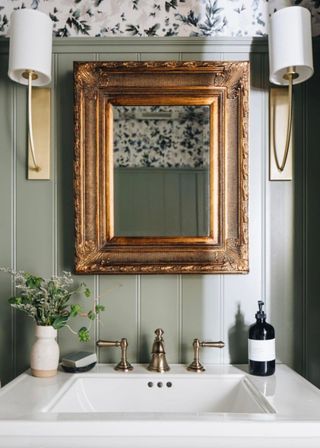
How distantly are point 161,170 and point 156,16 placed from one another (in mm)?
527

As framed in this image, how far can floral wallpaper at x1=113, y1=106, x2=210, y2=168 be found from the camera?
1.62 metres

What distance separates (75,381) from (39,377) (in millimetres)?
108

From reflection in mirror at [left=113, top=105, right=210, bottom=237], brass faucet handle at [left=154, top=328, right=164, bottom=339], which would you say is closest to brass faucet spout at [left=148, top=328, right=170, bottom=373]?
brass faucet handle at [left=154, top=328, right=164, bottom=339]

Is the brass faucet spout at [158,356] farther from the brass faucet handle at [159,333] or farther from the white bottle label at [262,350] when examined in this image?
the white bottle label at [262,350]

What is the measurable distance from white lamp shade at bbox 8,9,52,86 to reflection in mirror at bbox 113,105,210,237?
11.2 inches

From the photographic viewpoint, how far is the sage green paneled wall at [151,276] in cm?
165

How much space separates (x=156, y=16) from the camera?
167cm

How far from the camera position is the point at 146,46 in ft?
5.45

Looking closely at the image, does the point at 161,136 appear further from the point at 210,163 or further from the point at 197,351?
the point at 197,351

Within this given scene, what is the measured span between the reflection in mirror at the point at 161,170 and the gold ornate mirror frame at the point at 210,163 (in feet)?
0.07

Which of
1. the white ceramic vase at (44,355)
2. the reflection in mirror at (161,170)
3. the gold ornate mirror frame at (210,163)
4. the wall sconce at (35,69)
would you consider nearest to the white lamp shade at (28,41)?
the wall sconce at (35,69)

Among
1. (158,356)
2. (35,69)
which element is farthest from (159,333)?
(35,69)

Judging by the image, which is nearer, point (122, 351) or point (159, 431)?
point (159, 431)

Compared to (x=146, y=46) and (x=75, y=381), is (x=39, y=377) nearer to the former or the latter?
(x=75, y=381)
